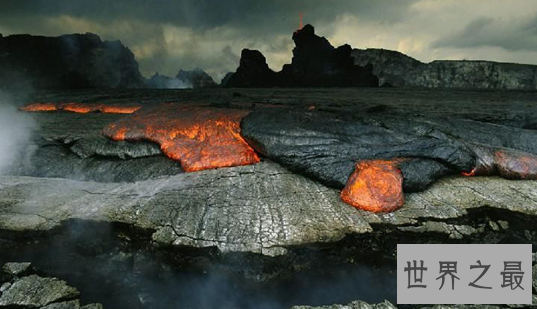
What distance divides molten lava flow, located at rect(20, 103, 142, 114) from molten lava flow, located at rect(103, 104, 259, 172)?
151cm

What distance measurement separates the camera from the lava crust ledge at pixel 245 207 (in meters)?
2.93

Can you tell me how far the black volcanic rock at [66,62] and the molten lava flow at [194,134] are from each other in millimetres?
16944

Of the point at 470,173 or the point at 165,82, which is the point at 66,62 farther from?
the point at 470,173

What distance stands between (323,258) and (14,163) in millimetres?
5022

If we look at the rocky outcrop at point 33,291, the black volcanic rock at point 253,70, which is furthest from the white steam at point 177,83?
the rocky outcrop at point 33,291

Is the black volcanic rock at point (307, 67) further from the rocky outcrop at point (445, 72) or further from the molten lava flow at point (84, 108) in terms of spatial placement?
the molten lava flow at point (84, 108)

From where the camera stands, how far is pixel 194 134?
175 inches

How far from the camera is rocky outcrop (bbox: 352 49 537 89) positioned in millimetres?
22016

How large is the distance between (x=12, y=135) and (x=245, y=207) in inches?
193

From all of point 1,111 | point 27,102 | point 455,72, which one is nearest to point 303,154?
point 1,111

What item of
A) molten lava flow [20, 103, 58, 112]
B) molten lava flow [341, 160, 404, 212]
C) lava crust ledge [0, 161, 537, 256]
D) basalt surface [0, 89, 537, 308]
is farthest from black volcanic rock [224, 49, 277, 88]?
molten lava flow [341, 160, 404, 212]

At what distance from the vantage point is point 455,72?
2545cm

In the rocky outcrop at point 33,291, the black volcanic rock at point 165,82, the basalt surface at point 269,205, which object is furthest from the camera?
the black volcanic rock at point 165,82

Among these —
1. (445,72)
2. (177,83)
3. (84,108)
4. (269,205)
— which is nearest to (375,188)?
(269,205)
